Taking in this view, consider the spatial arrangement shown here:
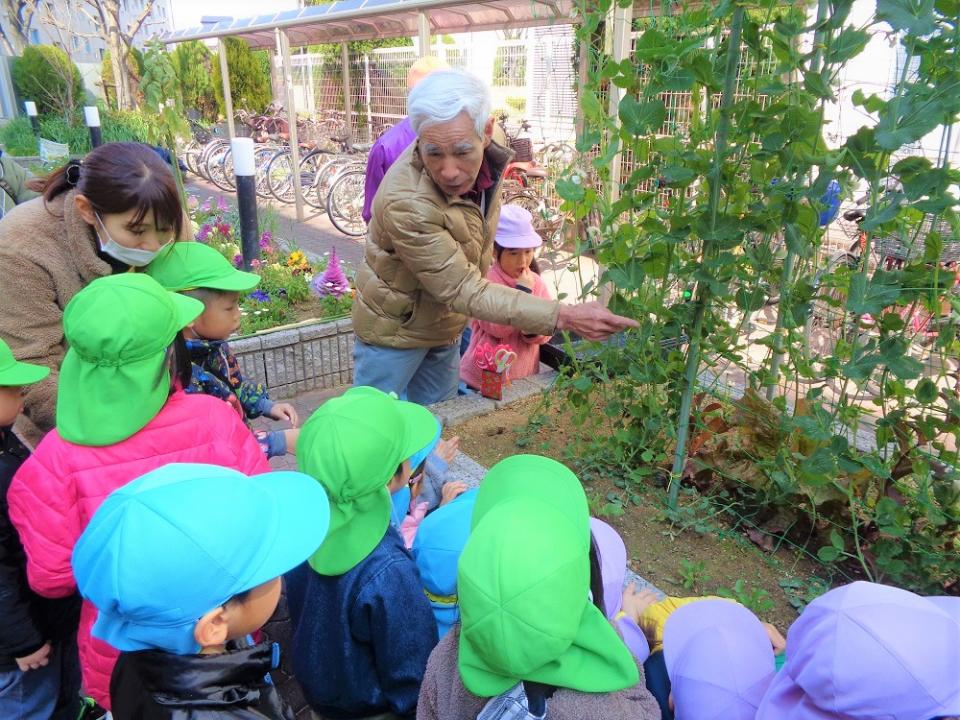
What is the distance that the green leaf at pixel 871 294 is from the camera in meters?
1.65

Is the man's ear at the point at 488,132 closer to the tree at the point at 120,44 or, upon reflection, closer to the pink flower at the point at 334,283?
the pink flower at the point at 334,283

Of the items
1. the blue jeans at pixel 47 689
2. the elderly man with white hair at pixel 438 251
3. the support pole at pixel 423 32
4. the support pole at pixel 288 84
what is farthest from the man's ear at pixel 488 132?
the support pole at pixel 288 84

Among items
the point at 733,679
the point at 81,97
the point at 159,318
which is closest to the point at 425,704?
the point at 733,679

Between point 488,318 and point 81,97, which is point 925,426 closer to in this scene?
point 488,318

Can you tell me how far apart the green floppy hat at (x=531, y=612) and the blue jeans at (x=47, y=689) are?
4.13ft

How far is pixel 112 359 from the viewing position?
1494 mm

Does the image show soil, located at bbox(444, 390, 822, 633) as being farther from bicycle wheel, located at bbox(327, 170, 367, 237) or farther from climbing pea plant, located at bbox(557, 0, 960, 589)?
bicycle wheel, located at bbox(327, 170, 367, 237)

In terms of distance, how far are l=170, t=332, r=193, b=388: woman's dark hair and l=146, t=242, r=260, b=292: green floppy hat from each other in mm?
212

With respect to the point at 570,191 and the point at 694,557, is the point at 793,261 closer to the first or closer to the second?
the point at 570,191

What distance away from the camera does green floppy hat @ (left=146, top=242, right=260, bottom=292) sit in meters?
1.99

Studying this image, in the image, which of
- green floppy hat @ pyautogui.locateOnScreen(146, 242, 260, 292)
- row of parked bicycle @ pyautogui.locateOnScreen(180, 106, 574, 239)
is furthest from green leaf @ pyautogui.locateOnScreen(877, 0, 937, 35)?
row of parked bicycle @ pyautogui.locateOnScreen(180, 106, 574, 239)

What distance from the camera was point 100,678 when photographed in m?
1.61

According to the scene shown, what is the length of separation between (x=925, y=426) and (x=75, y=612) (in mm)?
2358

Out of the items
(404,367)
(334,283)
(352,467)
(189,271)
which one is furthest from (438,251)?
(334,283)
